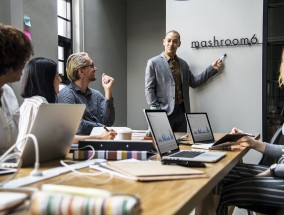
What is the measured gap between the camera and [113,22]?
18.4ft

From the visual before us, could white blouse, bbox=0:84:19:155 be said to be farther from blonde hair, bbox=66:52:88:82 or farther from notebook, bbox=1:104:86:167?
blonde hair, bbox=66:52:88:82

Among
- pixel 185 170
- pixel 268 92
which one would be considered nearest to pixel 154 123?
pixel 185 170

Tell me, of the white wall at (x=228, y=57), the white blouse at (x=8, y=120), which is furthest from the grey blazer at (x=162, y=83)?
the white blouse at (x=8, y=120)

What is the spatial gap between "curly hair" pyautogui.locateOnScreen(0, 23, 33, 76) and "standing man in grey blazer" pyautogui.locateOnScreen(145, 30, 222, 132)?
210 centimetres

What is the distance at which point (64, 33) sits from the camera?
4.64 m

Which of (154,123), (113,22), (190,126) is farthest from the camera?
(113,22)

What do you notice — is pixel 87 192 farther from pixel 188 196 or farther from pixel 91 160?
pixel 91 160

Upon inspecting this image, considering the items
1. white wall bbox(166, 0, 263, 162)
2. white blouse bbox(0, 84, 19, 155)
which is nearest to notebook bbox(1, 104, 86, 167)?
white blouse bbox(0, 84, 19, 155)

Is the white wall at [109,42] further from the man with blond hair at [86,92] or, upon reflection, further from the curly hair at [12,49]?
the curly hair at [12,49]

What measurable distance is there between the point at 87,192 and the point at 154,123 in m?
1.00

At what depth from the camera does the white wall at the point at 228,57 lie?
11.5ft

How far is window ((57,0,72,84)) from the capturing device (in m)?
4.49

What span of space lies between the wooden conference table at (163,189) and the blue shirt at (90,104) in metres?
1.40

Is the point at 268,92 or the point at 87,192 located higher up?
the point at 268,92
